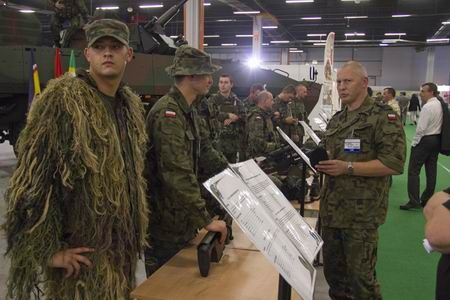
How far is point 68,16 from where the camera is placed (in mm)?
7836

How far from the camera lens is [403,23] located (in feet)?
83.8

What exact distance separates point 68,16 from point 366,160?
6339 mm

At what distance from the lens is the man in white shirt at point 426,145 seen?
6672 mm

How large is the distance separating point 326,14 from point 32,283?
22411 millimetres

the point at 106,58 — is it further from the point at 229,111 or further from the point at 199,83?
the point at 229,111

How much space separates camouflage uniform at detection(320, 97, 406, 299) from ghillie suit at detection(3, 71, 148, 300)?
1.52 metres

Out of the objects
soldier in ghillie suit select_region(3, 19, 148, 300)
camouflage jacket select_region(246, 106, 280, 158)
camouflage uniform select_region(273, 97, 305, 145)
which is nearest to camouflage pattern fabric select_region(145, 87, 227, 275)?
soldier in ghillie suit select_region(3, 19, 148, 300)

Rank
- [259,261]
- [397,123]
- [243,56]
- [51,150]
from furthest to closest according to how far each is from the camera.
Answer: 1. [243,56]
2. [397,123]
3. [259,261]
4. [51,150]

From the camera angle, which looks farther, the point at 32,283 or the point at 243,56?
the point at 243,56

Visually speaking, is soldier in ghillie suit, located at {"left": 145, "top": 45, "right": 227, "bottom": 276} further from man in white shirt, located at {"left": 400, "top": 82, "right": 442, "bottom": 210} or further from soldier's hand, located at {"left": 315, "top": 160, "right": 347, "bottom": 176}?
man in white shirt, located at {"left": 400, "top": 82, "right": 442, "bottom": 210}

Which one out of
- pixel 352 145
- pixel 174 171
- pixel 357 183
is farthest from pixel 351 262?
pixel 174 171

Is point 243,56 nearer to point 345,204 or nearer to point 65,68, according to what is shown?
point 65,68

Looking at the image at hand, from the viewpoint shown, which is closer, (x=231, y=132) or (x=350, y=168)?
(x=350, y=168)

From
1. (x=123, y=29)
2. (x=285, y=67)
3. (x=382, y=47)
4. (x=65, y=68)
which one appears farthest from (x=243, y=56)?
(x=123, y=29)
